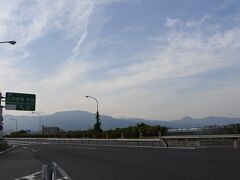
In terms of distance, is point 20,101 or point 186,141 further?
point 20,101

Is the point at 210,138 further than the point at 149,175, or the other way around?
the point at 210,138

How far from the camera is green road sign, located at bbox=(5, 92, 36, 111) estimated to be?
201 ft

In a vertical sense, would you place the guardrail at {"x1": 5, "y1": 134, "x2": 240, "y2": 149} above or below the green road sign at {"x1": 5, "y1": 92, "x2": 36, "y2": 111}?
below

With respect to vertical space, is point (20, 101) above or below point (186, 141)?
above

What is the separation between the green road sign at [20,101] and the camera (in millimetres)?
61375

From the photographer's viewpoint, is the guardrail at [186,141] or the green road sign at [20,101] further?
the green road sign at [20,101]

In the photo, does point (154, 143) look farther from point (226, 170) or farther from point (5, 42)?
point (226, 170)

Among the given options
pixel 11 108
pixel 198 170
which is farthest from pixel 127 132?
pixel 198 170

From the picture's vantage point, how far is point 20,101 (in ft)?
205

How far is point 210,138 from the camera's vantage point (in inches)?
2199

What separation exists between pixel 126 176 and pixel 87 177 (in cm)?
134

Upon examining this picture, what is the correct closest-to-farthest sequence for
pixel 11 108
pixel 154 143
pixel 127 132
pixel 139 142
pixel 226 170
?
1. pixel 226 170
2. pixel 154 143
3. pixel 139 142
4. pixel 11 108
5. pixel 127 132

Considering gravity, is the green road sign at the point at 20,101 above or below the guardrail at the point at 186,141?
above

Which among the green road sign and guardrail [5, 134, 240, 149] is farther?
the green road sign
